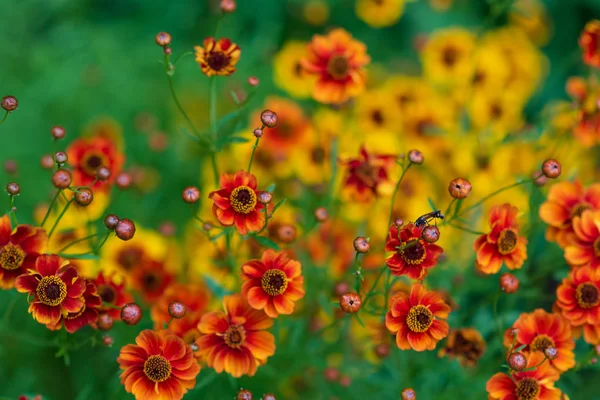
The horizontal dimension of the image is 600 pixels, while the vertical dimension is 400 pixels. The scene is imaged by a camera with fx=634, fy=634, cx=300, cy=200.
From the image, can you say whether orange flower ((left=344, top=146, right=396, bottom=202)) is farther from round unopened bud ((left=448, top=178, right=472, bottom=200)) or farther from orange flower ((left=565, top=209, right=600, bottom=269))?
orange flower ((left=565, top=209, right=600, bottom=269))

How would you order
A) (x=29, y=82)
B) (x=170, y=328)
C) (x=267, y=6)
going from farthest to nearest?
(x=267, y=6) < (x=29, y=82) < (x=170, y=328)

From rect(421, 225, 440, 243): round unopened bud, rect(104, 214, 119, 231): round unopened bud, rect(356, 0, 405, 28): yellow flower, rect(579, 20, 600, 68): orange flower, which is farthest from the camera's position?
rect(356, 0, 405, 28): yellow flower

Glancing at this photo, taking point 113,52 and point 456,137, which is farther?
point 113,52

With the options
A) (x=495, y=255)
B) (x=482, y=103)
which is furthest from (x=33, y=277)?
(x=482, y=103)

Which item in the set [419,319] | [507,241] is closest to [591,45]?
[507,241]

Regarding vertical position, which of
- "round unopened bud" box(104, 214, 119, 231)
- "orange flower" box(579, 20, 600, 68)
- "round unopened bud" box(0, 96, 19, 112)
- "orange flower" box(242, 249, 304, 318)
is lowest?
"orange flower" box(242, 249, 304, 318)

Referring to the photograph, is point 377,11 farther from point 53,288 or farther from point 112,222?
point 53,288

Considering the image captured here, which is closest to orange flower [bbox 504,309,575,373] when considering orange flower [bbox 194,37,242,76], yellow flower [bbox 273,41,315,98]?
orange flower [bbox 194,37,242,76]

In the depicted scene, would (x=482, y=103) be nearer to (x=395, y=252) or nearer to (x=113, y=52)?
(x=395, y=252)
